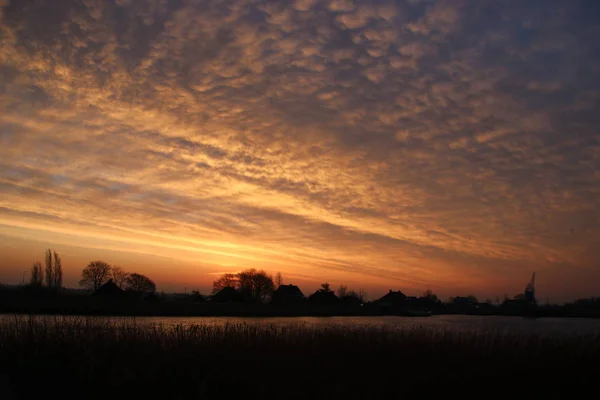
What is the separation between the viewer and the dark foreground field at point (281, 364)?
36.2 feet

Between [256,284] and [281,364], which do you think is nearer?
[281,364]

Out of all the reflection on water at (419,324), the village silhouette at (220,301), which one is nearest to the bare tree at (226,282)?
the village silhouette at (220,301)

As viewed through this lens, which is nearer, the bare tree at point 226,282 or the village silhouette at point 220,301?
the village silhouette at point 220,301

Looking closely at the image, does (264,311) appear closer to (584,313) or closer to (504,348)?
(504,348)

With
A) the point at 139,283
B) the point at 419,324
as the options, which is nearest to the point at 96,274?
the point at 139,283

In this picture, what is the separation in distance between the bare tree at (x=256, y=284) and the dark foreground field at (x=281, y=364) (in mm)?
89726

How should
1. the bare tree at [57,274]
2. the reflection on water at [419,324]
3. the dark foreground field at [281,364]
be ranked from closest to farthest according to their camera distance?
the dark foreground field at [281,364] < the reflection on water at [419,324] < the bare tree at [57,274]

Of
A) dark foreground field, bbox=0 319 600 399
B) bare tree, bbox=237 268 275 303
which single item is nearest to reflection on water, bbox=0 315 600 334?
dark foreground field, bbox=0 319 600 399

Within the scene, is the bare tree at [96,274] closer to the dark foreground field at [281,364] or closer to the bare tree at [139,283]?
the bare tree at [139,283]

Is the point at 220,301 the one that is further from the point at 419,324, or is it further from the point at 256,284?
the point at 419,324

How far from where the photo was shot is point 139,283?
11350 cm

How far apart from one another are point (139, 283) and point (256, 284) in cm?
2975

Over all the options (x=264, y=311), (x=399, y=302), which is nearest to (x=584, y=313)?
(x=399, y=302)

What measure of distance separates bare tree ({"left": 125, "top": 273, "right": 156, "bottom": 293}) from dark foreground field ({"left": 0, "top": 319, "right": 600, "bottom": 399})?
97933 millimetres
